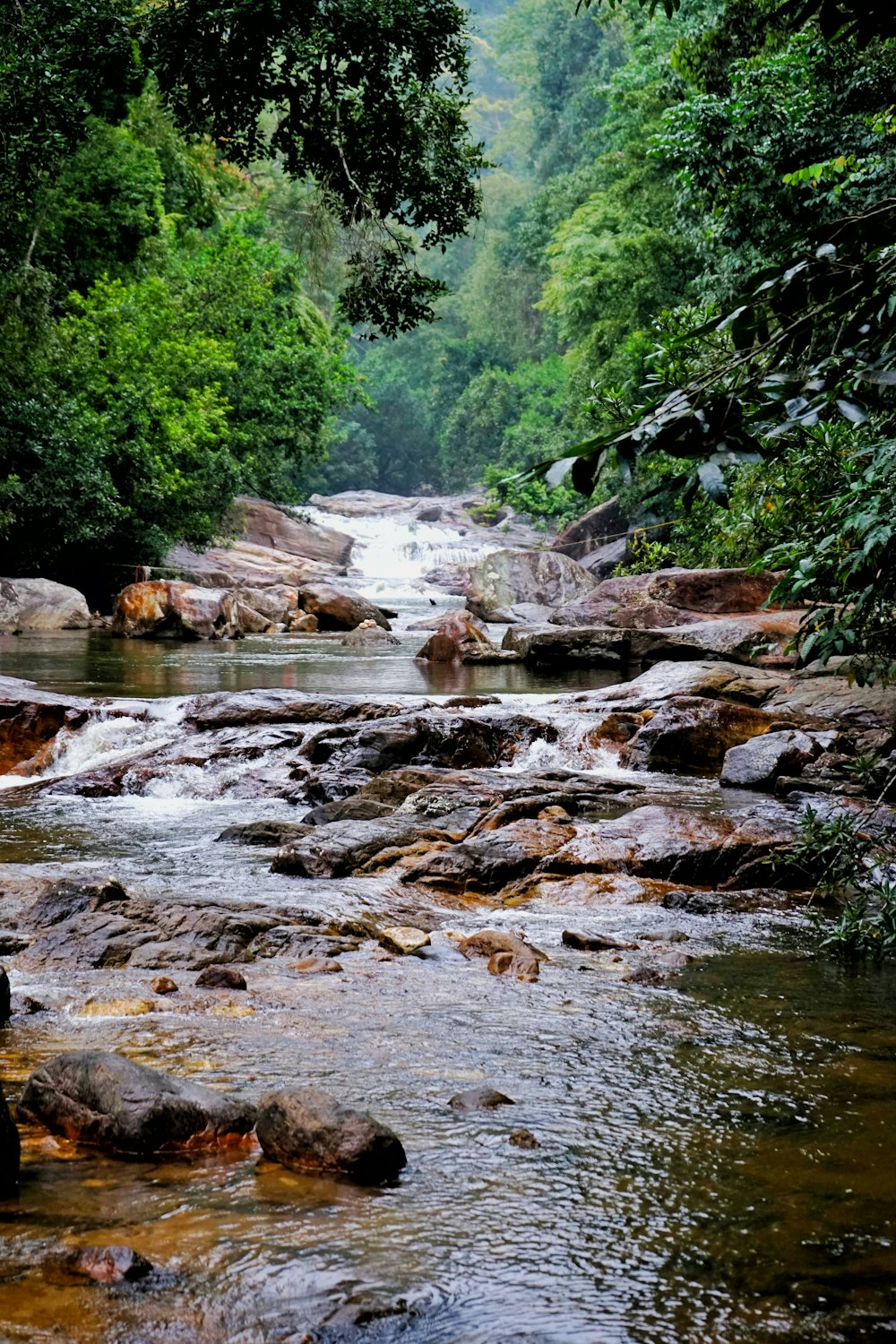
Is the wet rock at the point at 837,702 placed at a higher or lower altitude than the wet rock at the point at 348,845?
higher

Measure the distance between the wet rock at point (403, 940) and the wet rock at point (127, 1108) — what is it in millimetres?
2274

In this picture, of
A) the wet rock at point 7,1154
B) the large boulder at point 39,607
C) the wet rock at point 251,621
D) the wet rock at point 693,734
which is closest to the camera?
the wet rock at point 7,1154

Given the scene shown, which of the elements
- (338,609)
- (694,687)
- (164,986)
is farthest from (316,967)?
(338,609)

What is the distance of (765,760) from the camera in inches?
393

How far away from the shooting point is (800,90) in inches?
645

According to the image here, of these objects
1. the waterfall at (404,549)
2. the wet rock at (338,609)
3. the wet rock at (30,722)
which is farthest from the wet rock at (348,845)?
the waterfall at (404,549)

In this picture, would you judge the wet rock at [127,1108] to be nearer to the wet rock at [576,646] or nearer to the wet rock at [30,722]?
the wet rock at [30,722]

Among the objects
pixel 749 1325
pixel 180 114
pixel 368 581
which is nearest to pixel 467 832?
pixel 749 1325

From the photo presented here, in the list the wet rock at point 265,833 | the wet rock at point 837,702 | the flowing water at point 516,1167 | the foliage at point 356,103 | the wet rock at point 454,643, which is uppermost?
the foliage at point 356,103

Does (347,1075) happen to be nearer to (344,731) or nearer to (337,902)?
(337,902)

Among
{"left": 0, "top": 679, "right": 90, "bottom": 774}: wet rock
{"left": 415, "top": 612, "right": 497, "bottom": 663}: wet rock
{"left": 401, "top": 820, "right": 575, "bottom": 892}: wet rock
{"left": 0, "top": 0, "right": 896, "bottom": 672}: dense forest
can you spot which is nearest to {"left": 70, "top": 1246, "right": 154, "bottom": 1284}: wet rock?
{"left": 0, "top": 0, "right": 896, "bottom": 672}: dense forest

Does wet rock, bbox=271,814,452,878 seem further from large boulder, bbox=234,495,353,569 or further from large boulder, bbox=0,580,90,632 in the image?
large boulder, bbox=234,495,353,569

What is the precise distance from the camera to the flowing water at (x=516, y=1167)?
7.91 feet

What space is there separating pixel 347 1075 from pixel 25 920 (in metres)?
2.60
